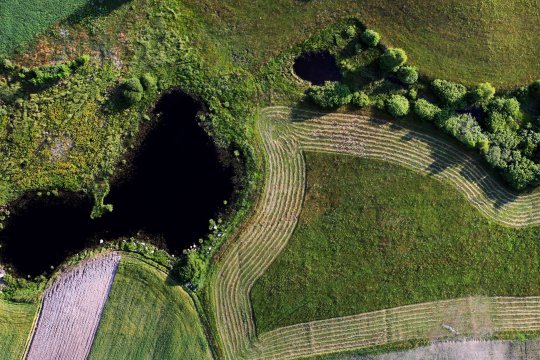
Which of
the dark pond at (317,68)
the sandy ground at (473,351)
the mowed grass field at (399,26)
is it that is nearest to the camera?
the sandy ground at (473,351)

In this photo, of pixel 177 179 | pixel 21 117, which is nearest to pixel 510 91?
pixel 177 179

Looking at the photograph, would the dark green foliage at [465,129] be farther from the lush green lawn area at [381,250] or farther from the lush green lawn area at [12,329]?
the lush green lawn area at [12,329]

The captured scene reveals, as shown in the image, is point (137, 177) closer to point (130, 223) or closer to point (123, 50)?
point (130, 223)

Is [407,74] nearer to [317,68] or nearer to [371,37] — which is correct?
[371,37]

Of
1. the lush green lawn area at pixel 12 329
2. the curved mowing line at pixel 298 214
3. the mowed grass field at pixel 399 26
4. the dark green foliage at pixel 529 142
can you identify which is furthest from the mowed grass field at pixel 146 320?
the dark green foliage at pixel 529 142

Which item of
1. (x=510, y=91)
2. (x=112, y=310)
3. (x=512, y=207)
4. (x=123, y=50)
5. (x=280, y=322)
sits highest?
(x=510, y=91)

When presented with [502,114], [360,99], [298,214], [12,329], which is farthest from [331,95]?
[12,329]
